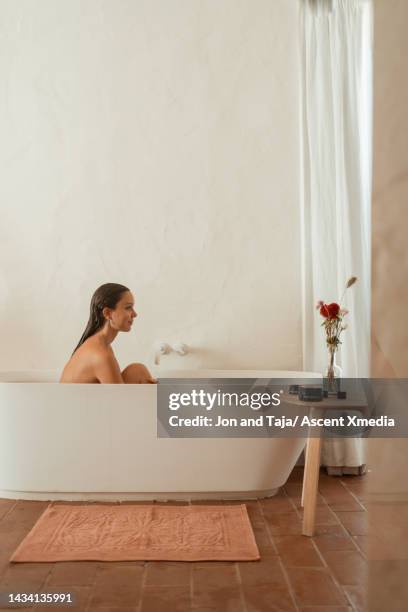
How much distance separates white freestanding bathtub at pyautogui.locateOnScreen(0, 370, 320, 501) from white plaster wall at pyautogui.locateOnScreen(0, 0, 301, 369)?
99 centimetres

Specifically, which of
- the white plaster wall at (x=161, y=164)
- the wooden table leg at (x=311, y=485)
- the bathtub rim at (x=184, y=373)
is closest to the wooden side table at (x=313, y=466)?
the wooden table leg at (x=311, y=485)

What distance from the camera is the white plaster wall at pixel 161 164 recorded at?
4320 mm

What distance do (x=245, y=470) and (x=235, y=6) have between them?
113 inches

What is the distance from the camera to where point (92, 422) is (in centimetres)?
337

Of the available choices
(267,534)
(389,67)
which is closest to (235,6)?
(267,534)

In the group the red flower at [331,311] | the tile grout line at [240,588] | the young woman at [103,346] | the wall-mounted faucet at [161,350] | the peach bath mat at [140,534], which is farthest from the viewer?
the wall-mounted faucet at [161,350]

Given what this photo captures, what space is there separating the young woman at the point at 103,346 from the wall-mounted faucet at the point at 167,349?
0.45 m

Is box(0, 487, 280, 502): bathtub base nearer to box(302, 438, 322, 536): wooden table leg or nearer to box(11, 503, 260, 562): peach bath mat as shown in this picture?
box(11, 503, 260, 562): peach bath mat

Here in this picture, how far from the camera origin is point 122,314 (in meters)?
3.70

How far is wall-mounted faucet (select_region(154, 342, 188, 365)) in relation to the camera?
4.23 m

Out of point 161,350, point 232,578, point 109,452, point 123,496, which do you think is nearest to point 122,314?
point 161,350

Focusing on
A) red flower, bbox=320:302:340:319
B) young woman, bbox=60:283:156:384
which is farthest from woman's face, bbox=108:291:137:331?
red flower, bbox=320:302:340:319

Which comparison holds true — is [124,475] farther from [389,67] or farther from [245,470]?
[389,67]

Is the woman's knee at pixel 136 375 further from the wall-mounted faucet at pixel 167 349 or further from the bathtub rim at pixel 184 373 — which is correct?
the wall-mounted faucet at pixel 167 349
